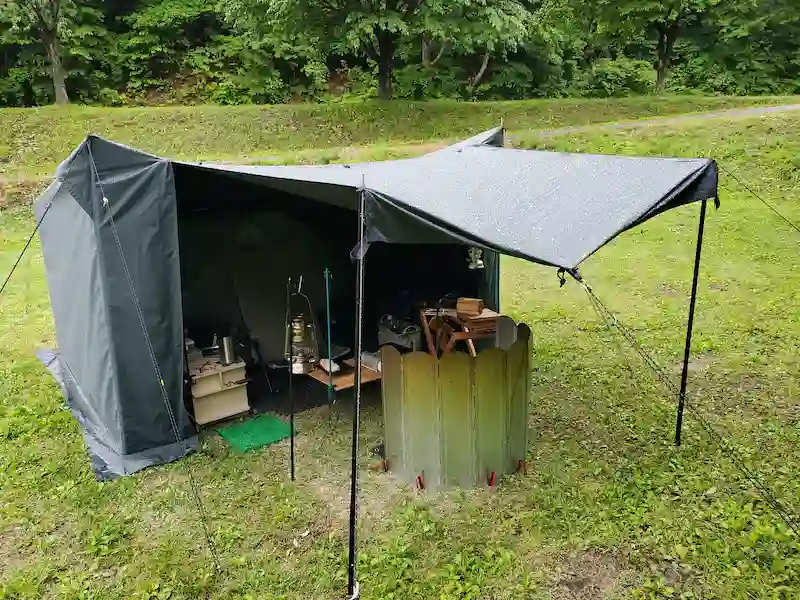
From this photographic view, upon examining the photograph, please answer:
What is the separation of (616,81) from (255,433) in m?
18.2

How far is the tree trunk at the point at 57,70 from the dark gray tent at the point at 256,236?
41.6ft

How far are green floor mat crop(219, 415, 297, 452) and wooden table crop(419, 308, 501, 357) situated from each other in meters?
1.15

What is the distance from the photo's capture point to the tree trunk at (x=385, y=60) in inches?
577

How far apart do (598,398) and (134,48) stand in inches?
680

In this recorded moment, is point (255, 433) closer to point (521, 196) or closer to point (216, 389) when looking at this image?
point (216, 389)

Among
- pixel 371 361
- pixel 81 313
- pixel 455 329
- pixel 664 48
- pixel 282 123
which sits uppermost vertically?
pixel 664 48

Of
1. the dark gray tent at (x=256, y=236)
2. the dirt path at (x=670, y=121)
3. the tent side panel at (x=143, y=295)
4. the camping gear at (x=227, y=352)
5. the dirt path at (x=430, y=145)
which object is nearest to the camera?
the dark gray tent at (x=256, y=236)

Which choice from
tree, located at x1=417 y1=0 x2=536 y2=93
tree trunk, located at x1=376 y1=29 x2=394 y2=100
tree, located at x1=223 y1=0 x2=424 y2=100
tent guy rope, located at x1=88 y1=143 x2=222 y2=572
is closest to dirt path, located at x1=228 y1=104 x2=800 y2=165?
tree, located at x1=417 y1=0 x2=536 y2=93

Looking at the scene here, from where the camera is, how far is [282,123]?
1441cm

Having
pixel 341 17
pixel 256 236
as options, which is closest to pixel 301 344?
pixel 256 236

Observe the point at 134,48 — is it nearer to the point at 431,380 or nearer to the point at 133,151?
the point at 133,151

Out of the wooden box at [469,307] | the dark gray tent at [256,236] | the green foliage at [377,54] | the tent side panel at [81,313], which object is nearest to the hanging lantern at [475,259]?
the dark gray tent at [256,236]

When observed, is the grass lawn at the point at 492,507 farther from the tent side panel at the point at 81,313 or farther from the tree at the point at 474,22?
the tree at the point at 474,22

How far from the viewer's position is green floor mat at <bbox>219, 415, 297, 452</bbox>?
434 centimetres
